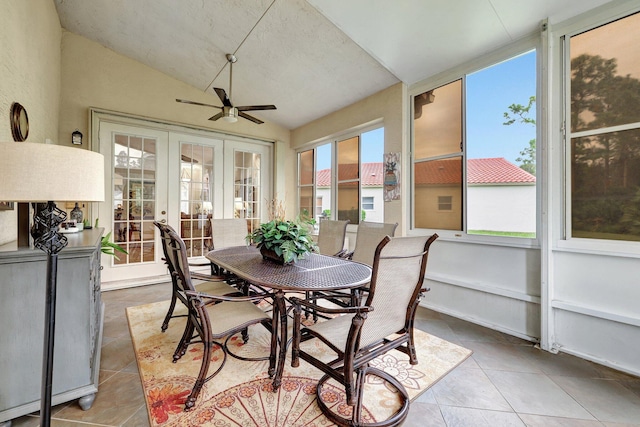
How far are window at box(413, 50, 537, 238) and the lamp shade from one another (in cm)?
323

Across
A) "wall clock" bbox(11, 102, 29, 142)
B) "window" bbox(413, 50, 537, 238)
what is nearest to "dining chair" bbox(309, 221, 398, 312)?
"window" bbox(413, 50, 537, 238)

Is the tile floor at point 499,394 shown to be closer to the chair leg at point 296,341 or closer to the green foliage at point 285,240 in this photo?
the chair leg at point 296,341

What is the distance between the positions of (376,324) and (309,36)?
3.09 meters

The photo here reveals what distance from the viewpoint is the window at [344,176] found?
13.8 ft

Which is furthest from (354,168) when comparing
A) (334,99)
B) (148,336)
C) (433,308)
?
(148,336)

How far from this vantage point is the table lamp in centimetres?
115

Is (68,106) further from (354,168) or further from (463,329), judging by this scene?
(463,329)

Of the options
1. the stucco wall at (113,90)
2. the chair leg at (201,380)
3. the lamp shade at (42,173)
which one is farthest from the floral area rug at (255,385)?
the stucco wall at (113,90)

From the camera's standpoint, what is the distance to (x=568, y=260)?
2.29m

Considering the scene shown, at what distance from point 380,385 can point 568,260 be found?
6.16ft

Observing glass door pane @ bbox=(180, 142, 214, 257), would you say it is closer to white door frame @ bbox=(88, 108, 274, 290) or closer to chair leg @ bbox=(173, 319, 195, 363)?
white door frame @ bbox=(88, 108, 274, 290)

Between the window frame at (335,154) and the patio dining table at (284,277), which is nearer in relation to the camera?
the patio dining table at (284,277)

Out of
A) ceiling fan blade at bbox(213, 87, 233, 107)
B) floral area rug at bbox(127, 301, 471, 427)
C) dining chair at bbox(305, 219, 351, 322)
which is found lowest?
floral area rug at bbox(127, 301, 471, 427)

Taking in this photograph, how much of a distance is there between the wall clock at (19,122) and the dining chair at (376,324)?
91.1 inches
